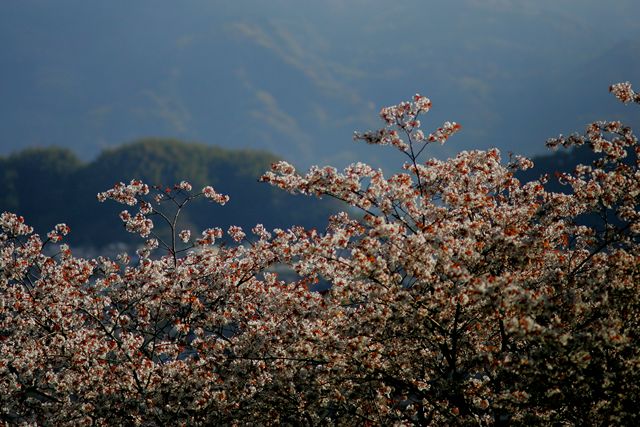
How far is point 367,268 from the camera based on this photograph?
10.8 meters

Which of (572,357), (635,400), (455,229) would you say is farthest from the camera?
(455,229)

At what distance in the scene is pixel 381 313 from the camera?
11234mm

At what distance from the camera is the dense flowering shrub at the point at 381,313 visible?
35.3 ft

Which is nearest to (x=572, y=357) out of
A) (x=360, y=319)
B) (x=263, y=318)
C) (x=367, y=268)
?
(x=367, y=268)

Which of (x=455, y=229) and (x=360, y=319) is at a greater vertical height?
(x=455, y=229)

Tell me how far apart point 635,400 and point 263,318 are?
→ 27.4ft

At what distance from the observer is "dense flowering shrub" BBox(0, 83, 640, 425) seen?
1075 cm

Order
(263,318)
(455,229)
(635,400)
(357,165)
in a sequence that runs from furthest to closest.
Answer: (263,318) < (357,165) < (455,229) < (635,400)

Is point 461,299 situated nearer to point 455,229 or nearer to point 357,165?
point 455,229

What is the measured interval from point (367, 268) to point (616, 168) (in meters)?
6.39

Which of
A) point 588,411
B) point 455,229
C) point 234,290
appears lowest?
point 588,411

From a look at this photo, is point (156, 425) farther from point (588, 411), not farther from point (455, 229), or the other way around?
point (588, 411)

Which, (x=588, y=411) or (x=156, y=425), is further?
(x=156, y=425)

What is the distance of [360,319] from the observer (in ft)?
41.9
